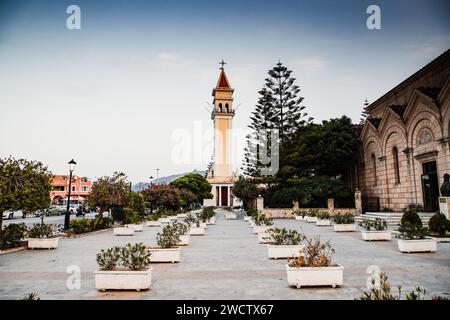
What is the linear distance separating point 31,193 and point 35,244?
1.91 metres

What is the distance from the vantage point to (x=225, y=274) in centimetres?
682

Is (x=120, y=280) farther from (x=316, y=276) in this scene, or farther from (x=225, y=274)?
(x=316, y=276)

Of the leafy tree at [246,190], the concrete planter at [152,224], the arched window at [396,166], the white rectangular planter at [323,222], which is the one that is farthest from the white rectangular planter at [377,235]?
the leafy tree at [246,190]

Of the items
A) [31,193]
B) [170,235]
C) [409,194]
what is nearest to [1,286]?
[170,235]

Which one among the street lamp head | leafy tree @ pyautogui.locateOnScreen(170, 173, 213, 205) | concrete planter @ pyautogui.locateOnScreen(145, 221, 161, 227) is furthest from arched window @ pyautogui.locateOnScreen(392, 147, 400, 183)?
leafy tree @ pyautogui.locateOnScreen(170, 173, 213, 205)

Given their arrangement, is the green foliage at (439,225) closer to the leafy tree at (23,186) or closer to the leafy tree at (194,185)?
the leafy tree at (23,186)

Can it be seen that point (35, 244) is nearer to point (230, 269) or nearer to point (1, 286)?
point (1, 286)

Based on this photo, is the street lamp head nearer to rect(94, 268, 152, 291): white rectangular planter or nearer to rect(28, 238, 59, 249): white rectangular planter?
rect(28, 238, 59, 249): white rectangular planter

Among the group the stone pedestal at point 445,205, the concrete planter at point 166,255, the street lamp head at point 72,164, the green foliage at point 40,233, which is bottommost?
the concrete planter at point 166,255

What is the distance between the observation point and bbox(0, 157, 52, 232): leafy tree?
1063 cm

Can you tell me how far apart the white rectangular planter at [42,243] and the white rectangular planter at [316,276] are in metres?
9.41

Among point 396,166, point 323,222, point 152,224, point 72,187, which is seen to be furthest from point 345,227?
point 72,187

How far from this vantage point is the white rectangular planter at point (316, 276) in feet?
18.5

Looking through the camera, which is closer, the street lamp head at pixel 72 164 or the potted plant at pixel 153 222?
the street lamp head at pixel 72 164
